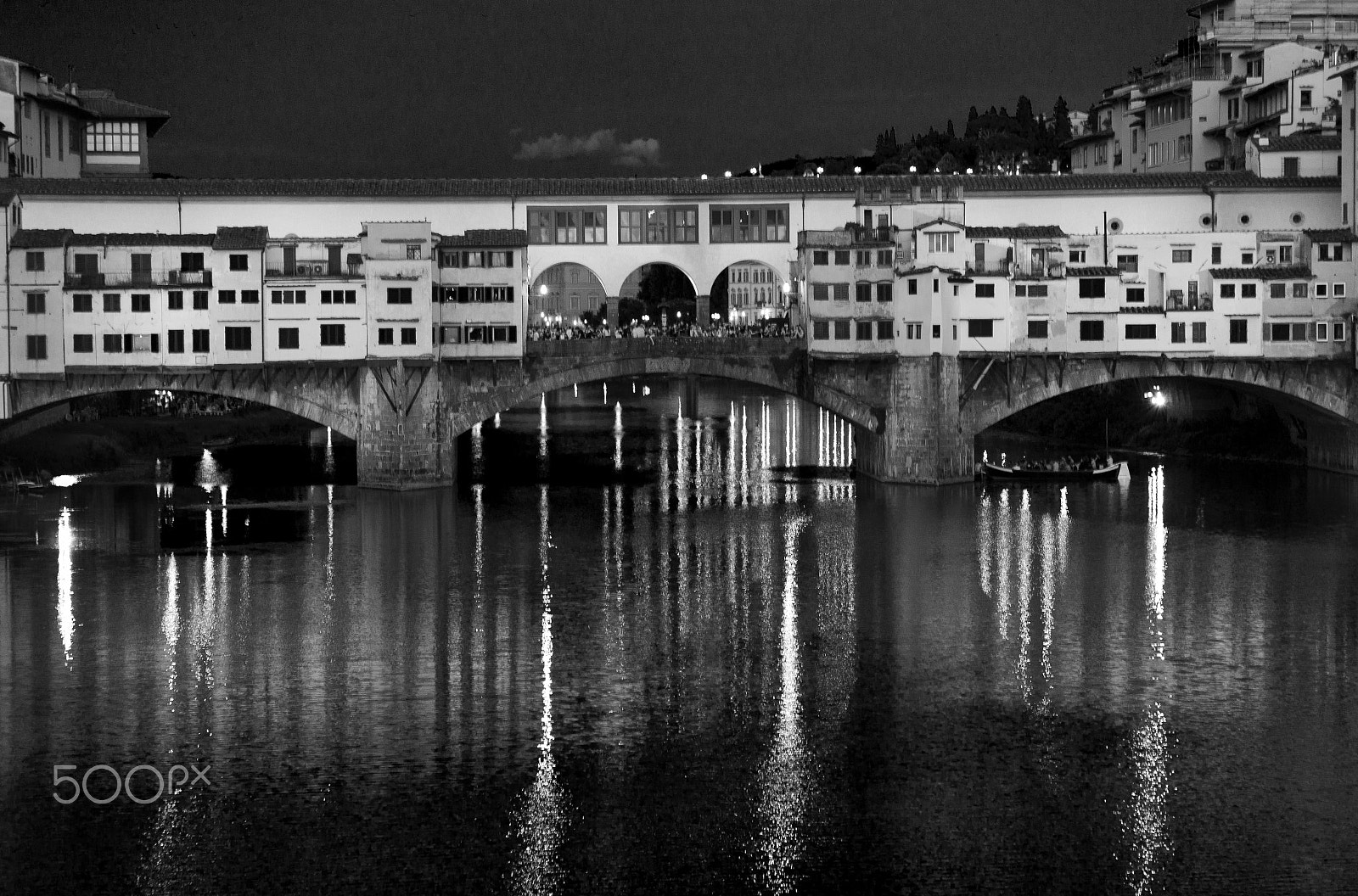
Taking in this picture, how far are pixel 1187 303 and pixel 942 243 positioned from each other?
8.89m

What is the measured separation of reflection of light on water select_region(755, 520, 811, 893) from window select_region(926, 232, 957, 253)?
2497 cm

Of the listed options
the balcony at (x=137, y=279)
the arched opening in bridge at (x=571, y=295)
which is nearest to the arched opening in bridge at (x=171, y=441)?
the balcony at (x=137, y=279)

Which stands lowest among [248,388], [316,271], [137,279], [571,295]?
[248,388]

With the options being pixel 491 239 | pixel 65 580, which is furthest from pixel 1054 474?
pixel 65 580

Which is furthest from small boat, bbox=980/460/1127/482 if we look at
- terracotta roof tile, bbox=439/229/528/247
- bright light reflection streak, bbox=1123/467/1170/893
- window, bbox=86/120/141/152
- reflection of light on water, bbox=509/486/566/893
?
window, bbox=86/120/141/152

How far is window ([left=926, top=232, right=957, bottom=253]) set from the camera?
58781 mm

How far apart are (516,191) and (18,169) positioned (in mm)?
19352

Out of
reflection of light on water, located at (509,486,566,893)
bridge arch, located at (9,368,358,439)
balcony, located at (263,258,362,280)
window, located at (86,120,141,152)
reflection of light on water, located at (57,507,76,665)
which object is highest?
window, located at (86,120,141,152)

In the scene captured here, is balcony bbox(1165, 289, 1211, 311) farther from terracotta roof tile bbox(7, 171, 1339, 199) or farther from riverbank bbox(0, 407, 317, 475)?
riverbank bbox(0, 407, 317, 475)

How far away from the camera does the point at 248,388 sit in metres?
58.0

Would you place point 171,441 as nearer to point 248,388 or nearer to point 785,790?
point 248,388

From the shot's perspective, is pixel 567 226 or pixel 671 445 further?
pixel 671 445

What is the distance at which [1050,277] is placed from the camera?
59281 millimetres

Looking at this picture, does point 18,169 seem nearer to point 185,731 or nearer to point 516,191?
point 516,191
